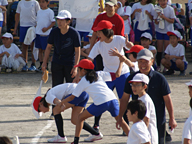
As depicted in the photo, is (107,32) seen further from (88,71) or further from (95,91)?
(95,91)

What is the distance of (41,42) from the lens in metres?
11.5

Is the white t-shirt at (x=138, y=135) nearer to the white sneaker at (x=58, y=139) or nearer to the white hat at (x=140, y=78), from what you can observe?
the white hat at (x=140, y=78)

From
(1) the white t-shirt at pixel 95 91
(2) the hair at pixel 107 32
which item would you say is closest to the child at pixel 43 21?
(2) the hair at pixel 107 32

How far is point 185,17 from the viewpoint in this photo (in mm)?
14805

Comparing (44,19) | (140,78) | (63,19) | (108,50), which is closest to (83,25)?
(44,19)

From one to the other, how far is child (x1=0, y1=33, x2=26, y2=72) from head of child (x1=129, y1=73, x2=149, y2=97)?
788cm

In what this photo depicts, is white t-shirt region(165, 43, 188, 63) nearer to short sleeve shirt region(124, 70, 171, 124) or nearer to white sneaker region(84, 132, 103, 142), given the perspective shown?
white sneaker region(84, 132, 103, 142)

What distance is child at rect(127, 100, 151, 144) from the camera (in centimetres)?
372

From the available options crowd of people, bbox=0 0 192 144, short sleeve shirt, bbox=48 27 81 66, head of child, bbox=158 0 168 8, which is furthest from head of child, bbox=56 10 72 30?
head of child, bbox=158 0 168 8

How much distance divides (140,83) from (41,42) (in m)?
7.63

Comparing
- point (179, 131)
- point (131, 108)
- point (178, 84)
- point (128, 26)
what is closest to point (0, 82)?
point (128, 26)

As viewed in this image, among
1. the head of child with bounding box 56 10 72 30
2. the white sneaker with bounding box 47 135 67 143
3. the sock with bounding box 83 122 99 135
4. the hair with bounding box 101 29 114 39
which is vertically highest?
the head of child with bounding box 56 10 72 30

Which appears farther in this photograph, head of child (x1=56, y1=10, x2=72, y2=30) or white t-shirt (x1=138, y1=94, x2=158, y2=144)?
head of child (x1=56, y1=10, x2=72, y2=30)

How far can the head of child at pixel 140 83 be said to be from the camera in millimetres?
4301
